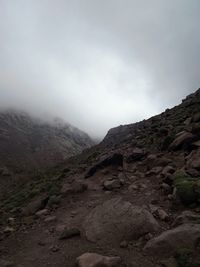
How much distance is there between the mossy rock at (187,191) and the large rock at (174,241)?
8.92ft

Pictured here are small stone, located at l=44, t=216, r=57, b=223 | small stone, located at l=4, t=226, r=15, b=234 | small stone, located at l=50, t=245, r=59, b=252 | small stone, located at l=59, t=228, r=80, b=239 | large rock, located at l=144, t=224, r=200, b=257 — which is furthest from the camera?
small stone, located at l=44, t=216, r=57, b=223

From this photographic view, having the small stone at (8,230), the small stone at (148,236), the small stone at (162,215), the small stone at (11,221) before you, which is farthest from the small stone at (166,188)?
the small stone at (11,221)

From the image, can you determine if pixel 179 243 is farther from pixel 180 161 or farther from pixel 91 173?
pixel 91 173

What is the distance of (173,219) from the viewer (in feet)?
45.2

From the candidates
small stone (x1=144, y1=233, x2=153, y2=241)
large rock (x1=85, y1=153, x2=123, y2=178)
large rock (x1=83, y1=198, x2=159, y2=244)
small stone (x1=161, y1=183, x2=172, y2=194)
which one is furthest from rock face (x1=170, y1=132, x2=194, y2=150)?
small stone (x1=144, y1=233, x2=153, y2=241)

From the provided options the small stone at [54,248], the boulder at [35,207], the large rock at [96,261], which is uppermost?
the boulder at [35,207]

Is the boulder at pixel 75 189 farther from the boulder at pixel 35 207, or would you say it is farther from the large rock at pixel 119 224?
the large rock at pixel 119 224

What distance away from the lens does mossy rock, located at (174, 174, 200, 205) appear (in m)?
14.4

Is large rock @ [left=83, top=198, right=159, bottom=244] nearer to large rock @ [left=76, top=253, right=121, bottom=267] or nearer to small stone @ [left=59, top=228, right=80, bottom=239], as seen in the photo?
small stone @ [left=59, top=228, right=80, bottom=239]

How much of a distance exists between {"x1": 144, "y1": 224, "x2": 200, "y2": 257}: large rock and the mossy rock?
272 centimetres

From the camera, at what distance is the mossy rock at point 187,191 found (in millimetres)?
14391

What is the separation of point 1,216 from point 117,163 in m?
8.87

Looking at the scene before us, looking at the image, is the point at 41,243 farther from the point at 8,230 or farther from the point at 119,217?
the point at 119,217

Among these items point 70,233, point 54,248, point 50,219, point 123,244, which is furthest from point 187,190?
point 50,219
